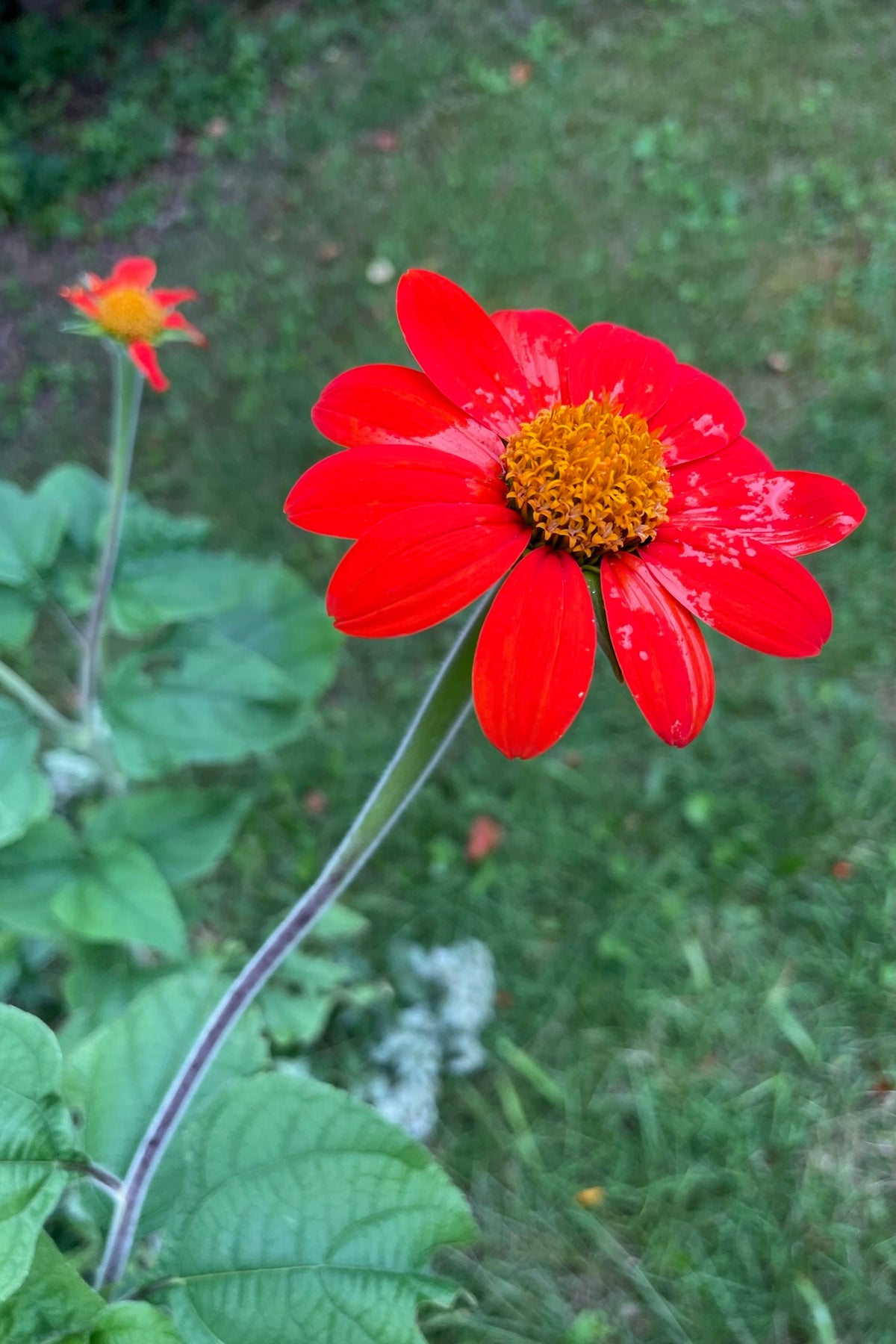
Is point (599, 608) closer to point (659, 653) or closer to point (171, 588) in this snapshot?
point (659, 653)

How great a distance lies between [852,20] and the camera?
152 inches

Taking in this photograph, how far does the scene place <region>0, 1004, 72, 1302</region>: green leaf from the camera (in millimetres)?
700

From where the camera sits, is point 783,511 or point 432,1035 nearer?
point 783,511

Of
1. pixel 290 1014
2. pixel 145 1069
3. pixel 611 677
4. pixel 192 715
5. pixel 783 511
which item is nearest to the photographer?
pixel 783 511

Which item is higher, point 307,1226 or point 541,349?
point 541,349

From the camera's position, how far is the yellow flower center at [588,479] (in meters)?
0.71

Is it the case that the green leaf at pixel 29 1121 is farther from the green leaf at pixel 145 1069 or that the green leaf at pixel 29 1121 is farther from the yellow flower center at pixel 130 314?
the yellow flower center at pixel 130 314

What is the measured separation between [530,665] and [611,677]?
5.79 feet

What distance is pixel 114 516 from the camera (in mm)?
1282

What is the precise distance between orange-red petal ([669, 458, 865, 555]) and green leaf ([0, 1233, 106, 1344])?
29.1 inches

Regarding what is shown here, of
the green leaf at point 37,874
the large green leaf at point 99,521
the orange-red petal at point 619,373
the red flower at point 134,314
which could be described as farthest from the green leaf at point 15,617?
the orange-red petal at point 619,373

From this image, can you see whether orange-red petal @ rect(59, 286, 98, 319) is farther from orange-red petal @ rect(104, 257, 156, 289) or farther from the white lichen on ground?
the white lichen on ground

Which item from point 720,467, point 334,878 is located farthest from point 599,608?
point 334,878

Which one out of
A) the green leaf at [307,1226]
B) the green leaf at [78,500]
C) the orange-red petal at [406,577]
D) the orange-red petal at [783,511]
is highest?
the green leaf at [78,500]
